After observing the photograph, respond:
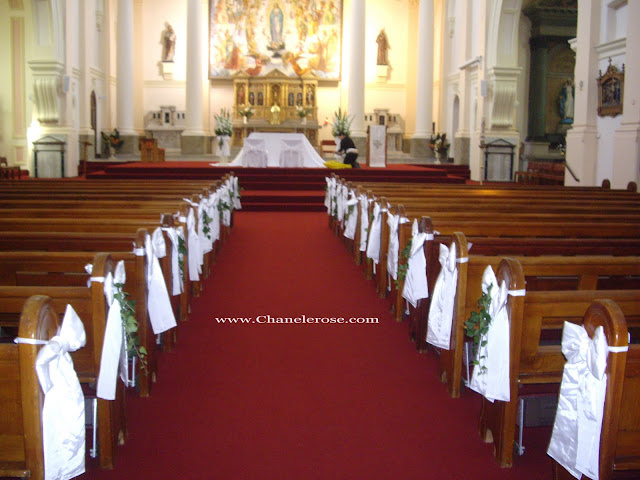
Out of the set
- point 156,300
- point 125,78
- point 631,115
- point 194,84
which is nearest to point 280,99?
point 194,84

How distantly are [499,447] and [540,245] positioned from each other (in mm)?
1459

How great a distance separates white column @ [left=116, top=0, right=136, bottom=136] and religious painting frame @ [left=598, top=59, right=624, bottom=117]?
13.6 metres

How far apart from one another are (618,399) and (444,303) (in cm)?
158

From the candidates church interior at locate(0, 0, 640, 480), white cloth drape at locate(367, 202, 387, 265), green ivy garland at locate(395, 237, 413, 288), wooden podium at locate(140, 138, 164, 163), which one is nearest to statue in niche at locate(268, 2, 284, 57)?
wooden podium at locate(140, 138, 164, 163)

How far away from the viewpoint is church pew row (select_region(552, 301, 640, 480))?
210 centimetres

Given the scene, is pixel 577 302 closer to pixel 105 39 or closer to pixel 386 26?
pixel 105 39

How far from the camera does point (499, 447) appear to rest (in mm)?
2990

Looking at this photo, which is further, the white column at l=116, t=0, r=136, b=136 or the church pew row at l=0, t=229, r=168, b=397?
the white column at l=116, t=0, r=136, b=136

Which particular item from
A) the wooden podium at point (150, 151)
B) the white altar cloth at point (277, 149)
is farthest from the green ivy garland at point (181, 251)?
the wooden podium at point (150, 151)

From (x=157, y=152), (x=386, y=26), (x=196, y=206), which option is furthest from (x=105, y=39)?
(x=196, y=206)

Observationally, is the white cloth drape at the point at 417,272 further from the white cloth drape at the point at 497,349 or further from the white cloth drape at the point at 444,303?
the white cloth drape at the point at 497,349

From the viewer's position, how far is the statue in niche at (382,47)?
22500 mm

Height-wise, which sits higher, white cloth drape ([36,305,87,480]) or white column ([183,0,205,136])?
white column ([183,0,205,136])

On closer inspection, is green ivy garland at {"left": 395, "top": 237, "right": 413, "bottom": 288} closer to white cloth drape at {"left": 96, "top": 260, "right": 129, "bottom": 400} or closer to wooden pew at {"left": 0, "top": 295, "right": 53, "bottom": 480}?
white cloth drape at {"left": 96, "top": 260, "right": 129, "bottom": 400}
